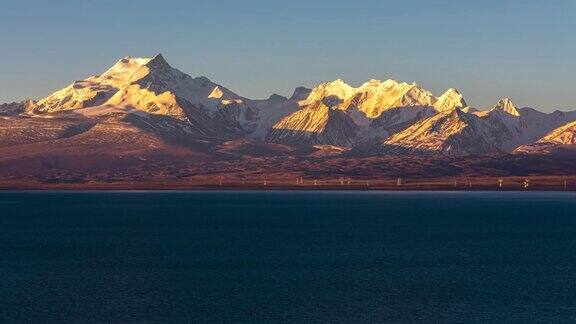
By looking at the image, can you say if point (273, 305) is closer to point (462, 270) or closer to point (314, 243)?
point (462, 270)

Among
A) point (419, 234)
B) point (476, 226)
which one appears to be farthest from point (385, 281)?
point (476, 226)

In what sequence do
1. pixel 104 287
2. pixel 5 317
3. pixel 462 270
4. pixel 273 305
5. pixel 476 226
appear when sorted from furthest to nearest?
pixel 476 226 → pixel 462 270 → pixel 104 287 → pixel 273 305 → pixel 5 317

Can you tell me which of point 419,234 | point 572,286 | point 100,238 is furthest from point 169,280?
point 419,234

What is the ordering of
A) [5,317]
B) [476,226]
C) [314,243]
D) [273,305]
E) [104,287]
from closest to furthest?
[5,317] → [273,305] → [104,287] → [314,243] → [476,226]

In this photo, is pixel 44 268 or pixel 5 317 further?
pixel 44 268

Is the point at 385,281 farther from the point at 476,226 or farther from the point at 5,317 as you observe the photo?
the point at 476,226

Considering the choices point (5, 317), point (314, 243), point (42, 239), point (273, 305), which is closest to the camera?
point (5, 317)

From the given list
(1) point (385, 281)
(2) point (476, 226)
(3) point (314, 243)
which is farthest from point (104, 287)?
(2) point (476, 226)

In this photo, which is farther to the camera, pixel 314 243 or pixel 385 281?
pixel 314 243

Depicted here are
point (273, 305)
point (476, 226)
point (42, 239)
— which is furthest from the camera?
point (476, 226)
